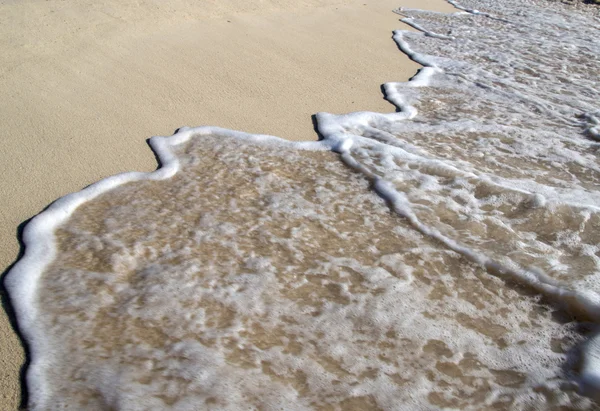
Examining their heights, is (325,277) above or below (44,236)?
below

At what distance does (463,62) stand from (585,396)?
13.8 ft

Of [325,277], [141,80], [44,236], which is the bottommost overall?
[325,277]

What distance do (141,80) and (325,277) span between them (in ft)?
7.72

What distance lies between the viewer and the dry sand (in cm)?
267

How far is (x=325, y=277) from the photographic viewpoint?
211cm

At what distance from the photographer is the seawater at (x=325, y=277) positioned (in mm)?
1659

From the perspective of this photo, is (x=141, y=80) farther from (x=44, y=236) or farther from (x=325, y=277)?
(x=325, y=277)

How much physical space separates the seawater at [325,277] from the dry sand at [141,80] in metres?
0.18

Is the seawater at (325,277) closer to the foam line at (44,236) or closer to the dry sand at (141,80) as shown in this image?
the foam line at (44,236)

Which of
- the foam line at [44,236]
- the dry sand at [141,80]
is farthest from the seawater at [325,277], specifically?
the dry sand at [141,80]

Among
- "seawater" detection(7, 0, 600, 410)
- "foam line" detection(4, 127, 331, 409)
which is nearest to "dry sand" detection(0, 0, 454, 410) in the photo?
"foam line" detection(4, 127, 331, 409)

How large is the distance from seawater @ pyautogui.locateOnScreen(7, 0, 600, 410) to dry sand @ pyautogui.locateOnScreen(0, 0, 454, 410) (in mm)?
181

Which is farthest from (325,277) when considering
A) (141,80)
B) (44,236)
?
(141,80)

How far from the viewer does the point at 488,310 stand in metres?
1.99
